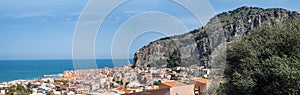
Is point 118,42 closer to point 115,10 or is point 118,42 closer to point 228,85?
point 115,10

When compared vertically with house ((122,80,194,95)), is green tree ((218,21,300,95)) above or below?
above

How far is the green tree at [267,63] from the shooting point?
213 inches

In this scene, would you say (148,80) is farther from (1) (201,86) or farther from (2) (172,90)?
(2) (172,90)

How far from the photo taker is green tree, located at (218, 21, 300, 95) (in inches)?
213

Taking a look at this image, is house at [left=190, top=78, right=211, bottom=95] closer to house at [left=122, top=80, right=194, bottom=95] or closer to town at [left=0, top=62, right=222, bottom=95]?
town at [left=0, top=62, right=222, bottom=95]

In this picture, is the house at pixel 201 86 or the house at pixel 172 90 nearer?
the house at pixel 172 90

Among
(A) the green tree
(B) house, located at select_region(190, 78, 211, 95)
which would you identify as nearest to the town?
(B) house, located at select_region(190, 78, 211, 95)

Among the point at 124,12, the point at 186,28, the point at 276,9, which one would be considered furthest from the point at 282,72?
the point at 276,9

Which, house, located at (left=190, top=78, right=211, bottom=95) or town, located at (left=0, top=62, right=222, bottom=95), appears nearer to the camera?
town, located at (left=0, top=62, right=222, bottom=95)

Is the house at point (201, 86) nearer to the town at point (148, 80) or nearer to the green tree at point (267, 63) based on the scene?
the town at point (148, 80)

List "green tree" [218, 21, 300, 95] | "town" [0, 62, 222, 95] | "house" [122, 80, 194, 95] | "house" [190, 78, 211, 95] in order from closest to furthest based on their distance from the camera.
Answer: "green tree" [218, 21, 300, 95]
"house" [122, 80, 194, 95]
"town" [0, 62, 222, 95]
"house" [190, 78, 211, 95]

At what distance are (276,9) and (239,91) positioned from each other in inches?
1072

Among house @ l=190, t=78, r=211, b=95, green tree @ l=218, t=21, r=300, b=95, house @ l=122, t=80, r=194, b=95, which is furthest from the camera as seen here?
house @ l=190, t=78, r=211, b=95

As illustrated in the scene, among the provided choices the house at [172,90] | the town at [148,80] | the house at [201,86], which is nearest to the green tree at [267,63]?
the house at [172,90]
